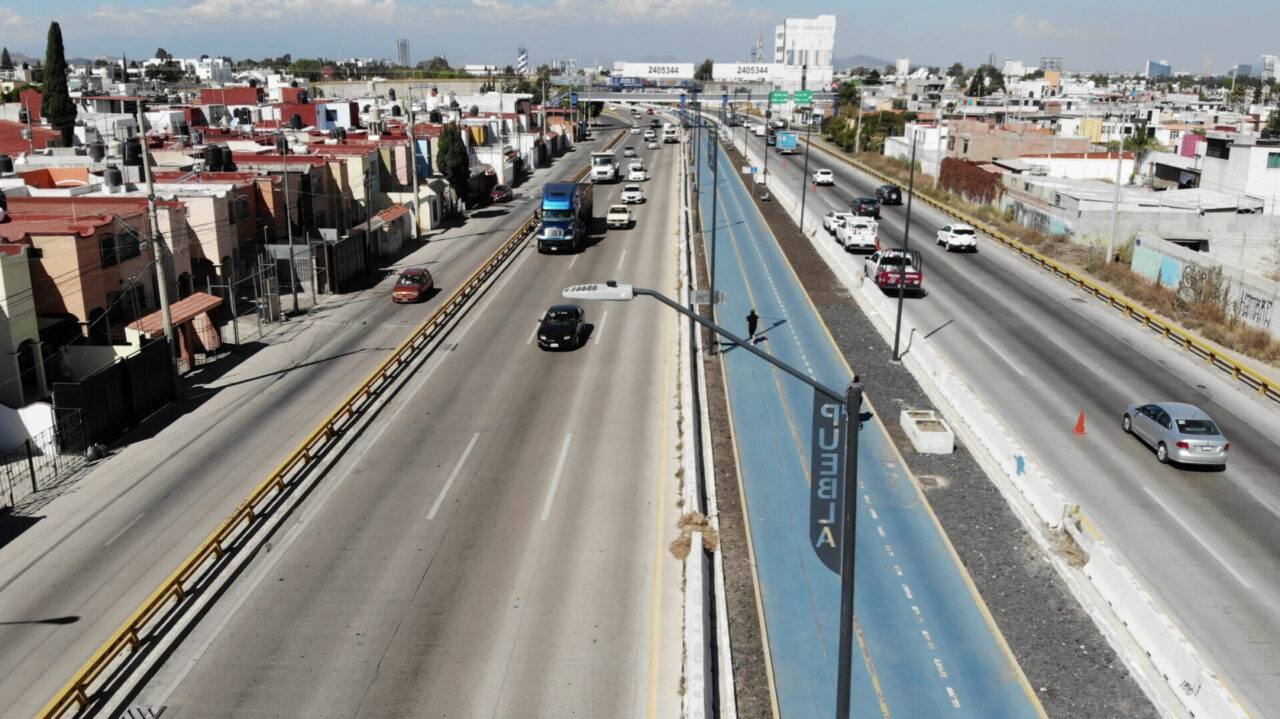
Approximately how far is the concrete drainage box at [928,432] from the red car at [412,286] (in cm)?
2418

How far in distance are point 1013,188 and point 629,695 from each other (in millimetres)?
62619

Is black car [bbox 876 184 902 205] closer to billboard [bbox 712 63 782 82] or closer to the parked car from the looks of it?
the parked car

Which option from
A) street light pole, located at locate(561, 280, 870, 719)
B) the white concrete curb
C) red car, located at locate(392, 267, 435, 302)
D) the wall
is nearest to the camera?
street light pole, located at locate(561, 280, 870, 719)

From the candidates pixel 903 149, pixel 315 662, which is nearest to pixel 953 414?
pixel 315 662

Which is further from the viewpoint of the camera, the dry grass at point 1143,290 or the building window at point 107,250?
the dry grass at point 1143,290

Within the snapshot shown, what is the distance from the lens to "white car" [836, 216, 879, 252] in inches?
2121

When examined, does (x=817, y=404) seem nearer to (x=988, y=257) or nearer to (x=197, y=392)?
(x=197, y=392)

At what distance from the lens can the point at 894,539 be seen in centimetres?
2139

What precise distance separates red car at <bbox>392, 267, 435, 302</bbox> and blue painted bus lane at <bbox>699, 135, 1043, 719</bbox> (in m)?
18.0

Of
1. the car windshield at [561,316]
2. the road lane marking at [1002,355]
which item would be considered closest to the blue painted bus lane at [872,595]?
the road lane marking at [1002,355]

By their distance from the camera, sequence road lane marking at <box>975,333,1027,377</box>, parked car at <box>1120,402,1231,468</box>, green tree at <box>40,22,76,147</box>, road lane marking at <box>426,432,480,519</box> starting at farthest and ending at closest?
green tree at <box>40,22,76,147</box>
road lane marking at <box>975,333,1027,377</box>
parked car at <box>1120,402,1231,468</box>
road lane marking at <box>426,432,480,519</box>

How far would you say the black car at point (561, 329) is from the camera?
116 ft

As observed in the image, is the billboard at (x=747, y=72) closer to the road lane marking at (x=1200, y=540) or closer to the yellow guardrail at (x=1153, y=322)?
the yellow guardrail at (x=1153, y=322)

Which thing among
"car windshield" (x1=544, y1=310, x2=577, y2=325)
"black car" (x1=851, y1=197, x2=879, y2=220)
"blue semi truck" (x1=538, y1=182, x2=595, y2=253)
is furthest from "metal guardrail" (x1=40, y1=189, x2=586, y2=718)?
"black car" (x1=851, y1=197, x2=879, y2=220)
